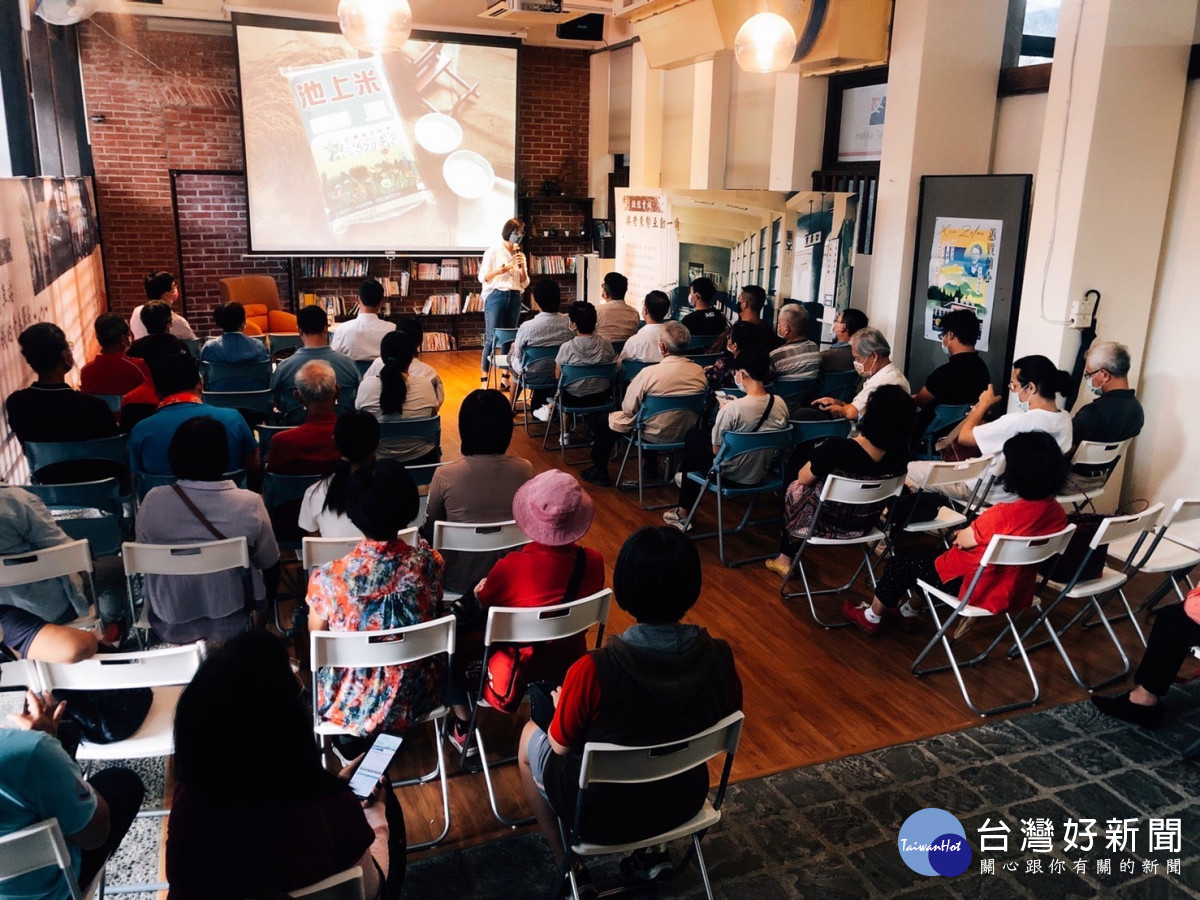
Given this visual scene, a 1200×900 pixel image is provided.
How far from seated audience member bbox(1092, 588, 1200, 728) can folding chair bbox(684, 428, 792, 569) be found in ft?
6.56

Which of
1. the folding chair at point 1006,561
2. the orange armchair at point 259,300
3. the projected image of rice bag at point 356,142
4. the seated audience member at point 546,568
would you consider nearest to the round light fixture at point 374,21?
the seated audience member at point 546,568

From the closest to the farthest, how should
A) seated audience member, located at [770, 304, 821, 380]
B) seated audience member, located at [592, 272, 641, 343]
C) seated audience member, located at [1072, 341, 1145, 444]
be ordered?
seated audience member, located at [1072, 341, 1145, 444] < seated audience member, located at [770, 304, 821, 380] < seated audience member, located at [592, 272, 641, 343]

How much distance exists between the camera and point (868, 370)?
19.0 ft

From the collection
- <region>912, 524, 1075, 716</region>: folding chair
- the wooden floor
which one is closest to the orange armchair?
the wooden floor

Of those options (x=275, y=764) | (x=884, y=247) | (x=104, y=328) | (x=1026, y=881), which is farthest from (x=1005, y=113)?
(x=275, y=764)

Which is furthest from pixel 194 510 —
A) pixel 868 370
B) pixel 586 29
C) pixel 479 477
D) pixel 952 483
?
pixel 586 29

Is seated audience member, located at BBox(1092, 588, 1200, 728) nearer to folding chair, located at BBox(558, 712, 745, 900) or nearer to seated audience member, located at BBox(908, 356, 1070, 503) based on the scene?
seated audience member, located at BBox(908, 356, 1070, 503)

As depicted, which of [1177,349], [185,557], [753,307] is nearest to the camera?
[185,557]

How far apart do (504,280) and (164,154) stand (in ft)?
13.3

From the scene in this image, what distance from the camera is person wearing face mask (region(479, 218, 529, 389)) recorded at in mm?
9570

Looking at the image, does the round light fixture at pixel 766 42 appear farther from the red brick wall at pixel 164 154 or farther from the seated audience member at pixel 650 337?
Answer: the red brick wall at pixel 164 154

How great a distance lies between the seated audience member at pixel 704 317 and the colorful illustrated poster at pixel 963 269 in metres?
1.68

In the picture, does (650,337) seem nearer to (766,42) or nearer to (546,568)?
(766,42)

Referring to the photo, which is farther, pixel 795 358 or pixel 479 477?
pixel 795 358
